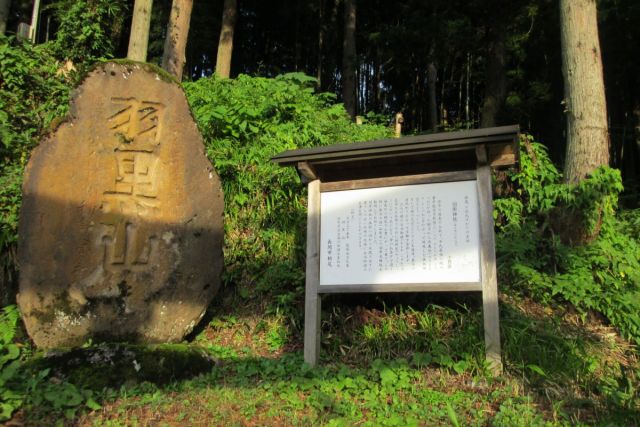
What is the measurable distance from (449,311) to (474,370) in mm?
950

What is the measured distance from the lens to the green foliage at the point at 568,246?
5.47 meters

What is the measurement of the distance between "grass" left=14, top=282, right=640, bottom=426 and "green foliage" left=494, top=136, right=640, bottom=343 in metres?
0.23

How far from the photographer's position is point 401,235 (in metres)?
4.71

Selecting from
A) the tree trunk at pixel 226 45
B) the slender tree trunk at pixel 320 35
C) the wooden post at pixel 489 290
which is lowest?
the wooden post at pixel 489 290

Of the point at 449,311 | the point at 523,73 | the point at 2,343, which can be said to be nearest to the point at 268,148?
the point at 449,311

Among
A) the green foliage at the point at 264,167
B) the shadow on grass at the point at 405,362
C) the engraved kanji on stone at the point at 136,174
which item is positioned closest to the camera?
the shadow on grass at the point at 405,362

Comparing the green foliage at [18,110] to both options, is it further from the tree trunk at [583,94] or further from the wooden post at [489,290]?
the tree trunk at [583,94]

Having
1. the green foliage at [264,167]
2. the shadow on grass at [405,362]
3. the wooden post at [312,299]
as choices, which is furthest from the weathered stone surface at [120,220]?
the green foliage at [264,167]

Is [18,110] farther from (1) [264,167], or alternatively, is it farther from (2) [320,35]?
(2) [320,35]

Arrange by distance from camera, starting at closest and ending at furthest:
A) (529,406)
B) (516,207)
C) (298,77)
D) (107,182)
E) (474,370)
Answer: (529,406) < (474,370) < (107,182) < (516,207) < (298,77)

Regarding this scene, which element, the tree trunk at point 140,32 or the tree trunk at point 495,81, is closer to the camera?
the tree trunk at point 140,32

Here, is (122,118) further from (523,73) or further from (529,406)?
(523,73)

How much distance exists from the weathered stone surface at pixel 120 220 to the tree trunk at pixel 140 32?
15.5 ft

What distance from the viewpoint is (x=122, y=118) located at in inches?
196
